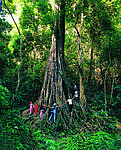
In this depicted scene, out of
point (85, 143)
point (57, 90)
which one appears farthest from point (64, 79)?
point (85, 143)

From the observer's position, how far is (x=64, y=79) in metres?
4.89

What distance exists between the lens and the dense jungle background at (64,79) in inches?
108

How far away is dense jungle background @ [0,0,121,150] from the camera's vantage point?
9.01 ft

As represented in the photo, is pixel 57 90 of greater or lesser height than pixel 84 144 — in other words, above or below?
above

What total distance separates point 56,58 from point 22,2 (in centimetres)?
458

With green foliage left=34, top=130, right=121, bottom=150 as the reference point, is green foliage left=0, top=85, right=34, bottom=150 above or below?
above

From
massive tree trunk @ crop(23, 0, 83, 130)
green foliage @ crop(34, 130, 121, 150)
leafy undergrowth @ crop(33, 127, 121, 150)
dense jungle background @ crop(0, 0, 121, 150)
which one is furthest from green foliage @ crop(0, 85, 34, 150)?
massive tree trunk @ crop(23, 0, 83, 130)

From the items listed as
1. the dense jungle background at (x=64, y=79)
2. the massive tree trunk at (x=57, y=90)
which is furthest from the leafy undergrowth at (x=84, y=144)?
the massive tree trunk at (x=57, y=90)

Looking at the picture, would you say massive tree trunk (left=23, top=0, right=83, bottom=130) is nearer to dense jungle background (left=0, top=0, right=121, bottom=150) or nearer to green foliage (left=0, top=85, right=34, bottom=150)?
dense jungle background (left=0, top=0, right=121, bottom=150)

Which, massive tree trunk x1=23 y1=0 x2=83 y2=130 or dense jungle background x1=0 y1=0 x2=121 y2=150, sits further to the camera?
massive tree trunk x1=23 y1=0 x2=83 y2=130

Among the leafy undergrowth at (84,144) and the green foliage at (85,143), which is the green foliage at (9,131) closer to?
the leafy undergrowth at (84,144)

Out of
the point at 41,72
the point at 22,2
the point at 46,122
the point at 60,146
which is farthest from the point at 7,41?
the point at 60,146

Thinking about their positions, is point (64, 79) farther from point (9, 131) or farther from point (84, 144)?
point (9, 131)

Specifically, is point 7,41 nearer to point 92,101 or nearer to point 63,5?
point 63,5
